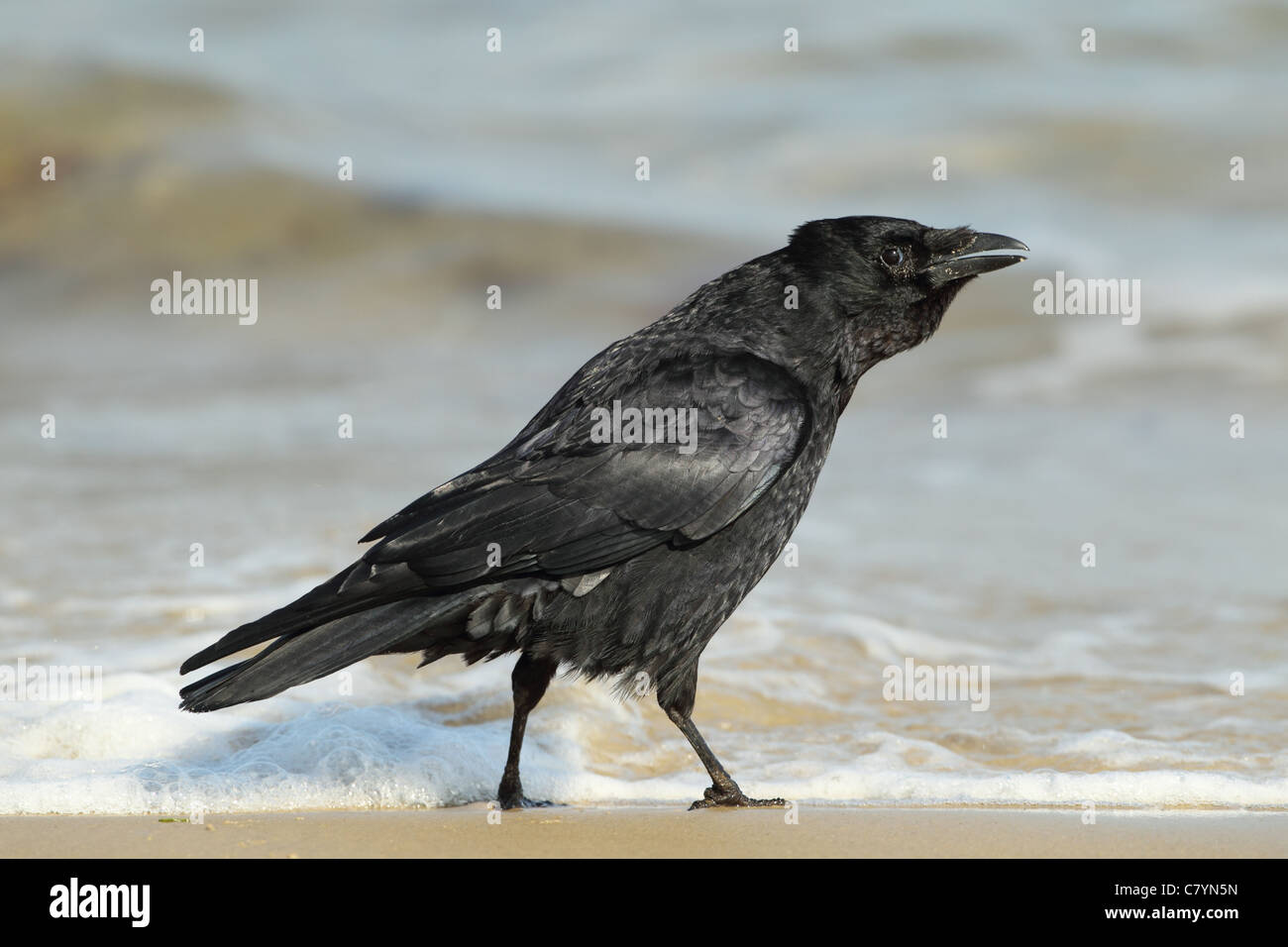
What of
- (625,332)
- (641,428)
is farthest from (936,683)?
(625,332)

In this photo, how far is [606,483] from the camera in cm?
482

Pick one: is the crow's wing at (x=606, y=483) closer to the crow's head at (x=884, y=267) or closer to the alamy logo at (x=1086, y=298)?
the crow's head at (x=884, y=267)

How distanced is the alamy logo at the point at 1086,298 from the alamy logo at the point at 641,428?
13712 millimetres

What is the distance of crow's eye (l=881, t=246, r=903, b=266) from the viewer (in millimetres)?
5543

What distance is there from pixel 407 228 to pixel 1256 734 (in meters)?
14.4

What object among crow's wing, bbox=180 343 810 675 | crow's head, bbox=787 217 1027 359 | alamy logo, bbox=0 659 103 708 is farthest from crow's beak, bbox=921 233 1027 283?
alamy logo, bbox=0 659 103 708

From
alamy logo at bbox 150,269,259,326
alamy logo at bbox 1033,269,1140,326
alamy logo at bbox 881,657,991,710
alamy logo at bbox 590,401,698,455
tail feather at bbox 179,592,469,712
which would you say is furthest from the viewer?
alamy logo at bbox 150,269,259,326

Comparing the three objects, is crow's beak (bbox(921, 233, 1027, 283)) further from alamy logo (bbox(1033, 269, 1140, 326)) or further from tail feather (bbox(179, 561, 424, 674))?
alamy logo (bbox(1033, 269, 1140, 326))

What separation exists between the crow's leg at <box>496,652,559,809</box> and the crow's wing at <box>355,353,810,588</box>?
1.49ft

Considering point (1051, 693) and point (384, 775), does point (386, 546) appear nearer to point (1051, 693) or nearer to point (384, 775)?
point (384, 775)

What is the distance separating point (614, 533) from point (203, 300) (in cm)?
1622

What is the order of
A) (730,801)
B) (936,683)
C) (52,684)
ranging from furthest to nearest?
(936,683) → (52,684) → (730,801)

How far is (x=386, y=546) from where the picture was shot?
462 cm

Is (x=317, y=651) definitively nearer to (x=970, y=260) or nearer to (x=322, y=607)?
(x=322, y=607)
